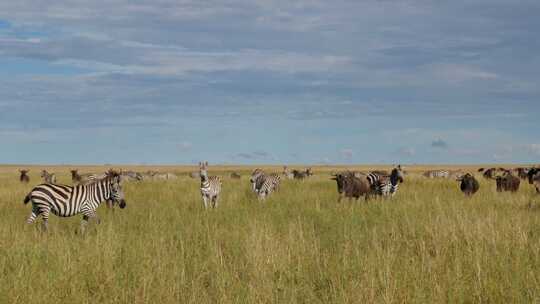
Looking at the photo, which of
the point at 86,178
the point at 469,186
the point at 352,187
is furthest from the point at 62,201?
the point at 469,186

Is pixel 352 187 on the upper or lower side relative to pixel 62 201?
upper

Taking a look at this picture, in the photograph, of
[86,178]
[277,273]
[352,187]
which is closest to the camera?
[277,273]

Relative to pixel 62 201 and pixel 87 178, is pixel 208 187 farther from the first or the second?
pixel 87 178

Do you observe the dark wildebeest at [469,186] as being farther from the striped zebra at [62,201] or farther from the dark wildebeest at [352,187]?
the striped zebra at [62,201]

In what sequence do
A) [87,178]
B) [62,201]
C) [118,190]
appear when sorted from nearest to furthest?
[62,201]
[118,190]
[87,178]

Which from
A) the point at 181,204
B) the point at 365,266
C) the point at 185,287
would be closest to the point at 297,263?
the point at 365,266

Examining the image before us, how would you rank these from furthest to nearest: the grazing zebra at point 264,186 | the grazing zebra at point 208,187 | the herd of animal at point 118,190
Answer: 1. the grazing zebra at point 264,186
2. the grazing zebra at point 208,187
3. the herd of animal at point 118,190

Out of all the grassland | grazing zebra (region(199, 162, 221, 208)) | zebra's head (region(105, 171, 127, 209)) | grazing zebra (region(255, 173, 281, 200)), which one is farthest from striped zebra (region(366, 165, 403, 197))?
the grassland

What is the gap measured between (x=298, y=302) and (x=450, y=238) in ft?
14.7

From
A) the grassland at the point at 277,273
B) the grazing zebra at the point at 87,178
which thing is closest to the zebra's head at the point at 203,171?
the grazing zebra at the point at 87,178

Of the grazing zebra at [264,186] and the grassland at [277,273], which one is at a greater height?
the grazing zebra at [264,186]

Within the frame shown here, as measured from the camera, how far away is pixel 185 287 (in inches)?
277

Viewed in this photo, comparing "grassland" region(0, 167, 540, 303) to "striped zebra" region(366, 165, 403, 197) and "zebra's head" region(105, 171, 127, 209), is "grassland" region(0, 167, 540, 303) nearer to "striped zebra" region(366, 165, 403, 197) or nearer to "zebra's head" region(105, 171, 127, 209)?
"zebra's head" region(105, 171, 127, 209)

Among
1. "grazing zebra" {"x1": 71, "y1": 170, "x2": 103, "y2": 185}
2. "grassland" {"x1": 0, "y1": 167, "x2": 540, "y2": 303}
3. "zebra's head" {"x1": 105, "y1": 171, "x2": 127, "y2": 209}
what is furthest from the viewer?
"grazing zebra" {"x1": 71, "y1": 170, "x2": 103, "y2": 185}
